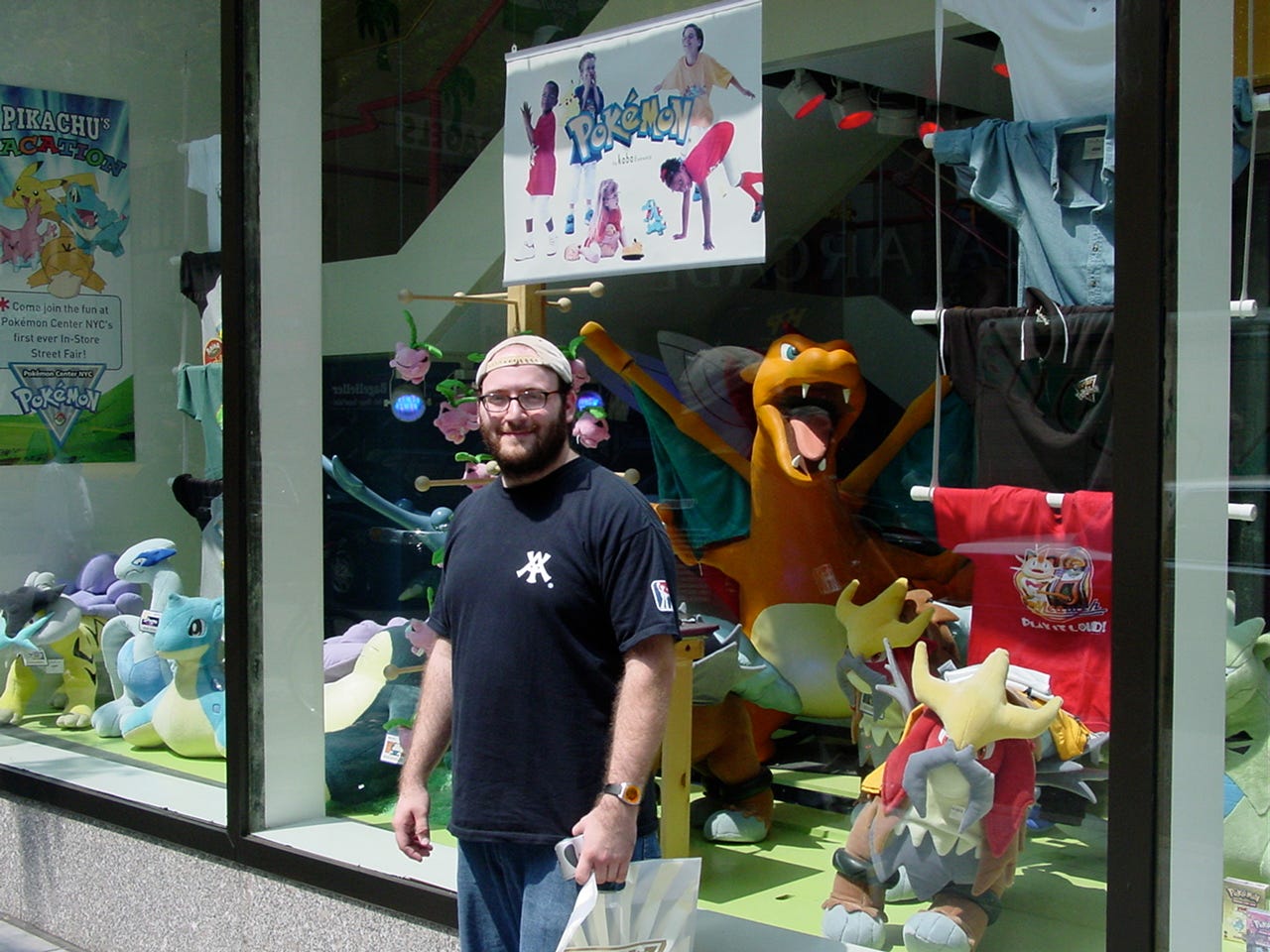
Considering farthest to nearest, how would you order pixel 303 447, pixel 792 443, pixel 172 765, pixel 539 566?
pixel 172 765 < pixel 303 447 < pixel 792 443 < pixel 539 566

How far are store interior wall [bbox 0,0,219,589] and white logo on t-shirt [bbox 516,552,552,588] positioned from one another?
2.96 metres

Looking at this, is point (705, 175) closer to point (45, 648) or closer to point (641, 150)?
point (641, 150)

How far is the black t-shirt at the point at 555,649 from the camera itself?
237cm

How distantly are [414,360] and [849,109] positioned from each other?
1425 millimetres

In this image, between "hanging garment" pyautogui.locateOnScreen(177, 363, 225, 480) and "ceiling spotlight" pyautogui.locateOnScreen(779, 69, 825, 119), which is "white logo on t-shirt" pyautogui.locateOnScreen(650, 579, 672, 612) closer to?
"ceiling spotlight" pyautogui.locateOnScreen(779, 69, 825, 119)

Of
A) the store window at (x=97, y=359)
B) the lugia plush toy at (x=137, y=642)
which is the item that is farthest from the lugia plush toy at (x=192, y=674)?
the store window at (x=97, y=359)

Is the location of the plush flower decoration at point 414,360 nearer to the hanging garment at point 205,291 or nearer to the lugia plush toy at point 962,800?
the hanging garment at point 205,291

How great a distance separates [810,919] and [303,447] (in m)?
1.94

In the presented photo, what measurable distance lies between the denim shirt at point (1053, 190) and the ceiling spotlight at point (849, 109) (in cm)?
48

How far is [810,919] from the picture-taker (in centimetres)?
319

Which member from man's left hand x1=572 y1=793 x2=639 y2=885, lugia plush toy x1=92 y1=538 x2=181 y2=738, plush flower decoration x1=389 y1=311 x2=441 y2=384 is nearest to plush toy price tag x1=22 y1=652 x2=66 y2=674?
lugia plush toy x1=92 y1=538 x2=181 y2=738

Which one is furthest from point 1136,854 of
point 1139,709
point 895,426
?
point 895,426

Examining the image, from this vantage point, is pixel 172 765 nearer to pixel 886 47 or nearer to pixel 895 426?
pixel 895 426

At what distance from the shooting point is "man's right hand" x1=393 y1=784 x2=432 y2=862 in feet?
8.39
